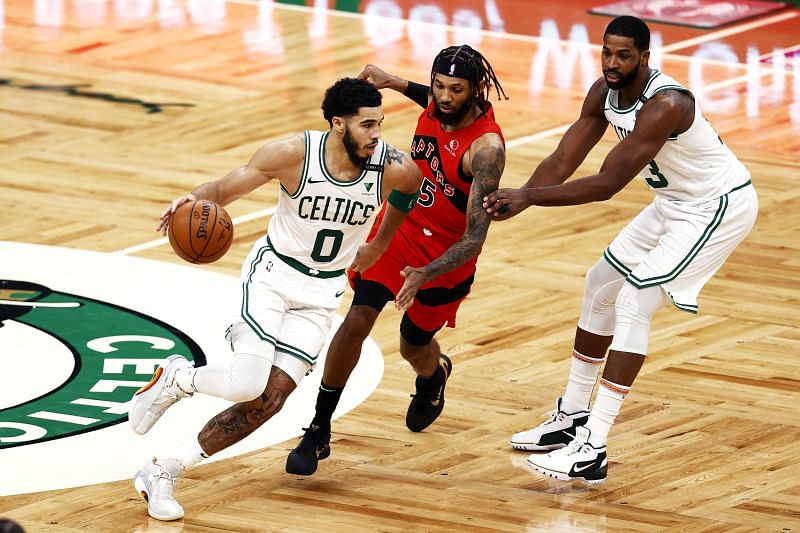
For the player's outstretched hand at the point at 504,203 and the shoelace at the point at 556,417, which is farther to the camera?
the shoelace at the point at 556,417

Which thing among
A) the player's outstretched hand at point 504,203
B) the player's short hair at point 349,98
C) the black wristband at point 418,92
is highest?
the player's short hair at point 349,98

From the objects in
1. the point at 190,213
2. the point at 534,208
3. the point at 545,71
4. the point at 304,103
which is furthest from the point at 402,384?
the point at 545,71

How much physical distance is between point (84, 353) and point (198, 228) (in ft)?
7.65

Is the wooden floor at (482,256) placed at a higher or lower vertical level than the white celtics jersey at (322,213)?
lower

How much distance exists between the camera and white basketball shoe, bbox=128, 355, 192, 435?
6.88m

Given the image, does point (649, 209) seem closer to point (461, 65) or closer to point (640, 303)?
point (640, 303)

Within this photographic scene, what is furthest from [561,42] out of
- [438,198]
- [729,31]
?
[438,198]

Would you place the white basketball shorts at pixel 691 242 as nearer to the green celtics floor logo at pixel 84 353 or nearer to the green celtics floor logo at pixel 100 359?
the green celtics floor logo at pixel 100 359

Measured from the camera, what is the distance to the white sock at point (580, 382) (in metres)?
7.74

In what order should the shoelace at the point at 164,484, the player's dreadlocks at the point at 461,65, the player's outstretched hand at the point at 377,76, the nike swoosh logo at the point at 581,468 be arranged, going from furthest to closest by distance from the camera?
the player's outstretched hand at the point at 377,76 < the nike swoosh logo at the point at 581,468 < the player's dreadlocks at the point at 461,65 < the shoelace at the point at 164,484

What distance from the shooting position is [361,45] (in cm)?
1655

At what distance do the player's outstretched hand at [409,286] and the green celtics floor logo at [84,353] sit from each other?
1831 millimetres

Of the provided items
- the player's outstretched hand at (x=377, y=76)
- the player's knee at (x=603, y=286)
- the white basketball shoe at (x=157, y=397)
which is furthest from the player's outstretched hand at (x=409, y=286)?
the player's outstretched hand at (x=377, y=76)

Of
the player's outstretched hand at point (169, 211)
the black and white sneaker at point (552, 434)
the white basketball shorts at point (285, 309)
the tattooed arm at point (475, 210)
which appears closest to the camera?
the player's outstretched hand at point (169, 211)
